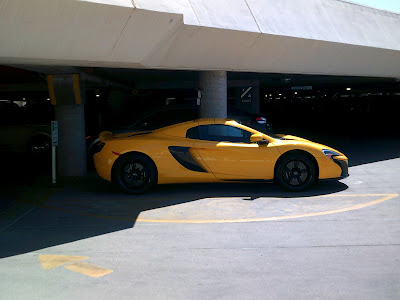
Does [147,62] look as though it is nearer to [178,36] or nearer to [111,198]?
[178,36]

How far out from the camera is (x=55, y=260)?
512cm

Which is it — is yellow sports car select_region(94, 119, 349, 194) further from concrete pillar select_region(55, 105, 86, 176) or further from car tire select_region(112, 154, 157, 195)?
concrete pillar select_region(55, 105, 86, 176)

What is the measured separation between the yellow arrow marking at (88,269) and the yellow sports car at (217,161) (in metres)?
3.66

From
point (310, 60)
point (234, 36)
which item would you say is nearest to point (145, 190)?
point (234, 36)

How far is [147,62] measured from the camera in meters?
9.43

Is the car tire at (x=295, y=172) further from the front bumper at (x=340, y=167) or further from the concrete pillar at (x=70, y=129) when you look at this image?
the concrete pillar at (x=70, y=129)

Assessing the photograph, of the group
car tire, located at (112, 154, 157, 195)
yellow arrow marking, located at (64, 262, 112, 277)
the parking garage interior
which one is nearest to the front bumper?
car tire, located at (112, 154, 157, 195)

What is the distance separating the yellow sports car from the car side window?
0.12 ft

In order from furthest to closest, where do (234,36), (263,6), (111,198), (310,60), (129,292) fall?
(310,60)
(263,6)
(234,36)
(111,198)
(129,292)

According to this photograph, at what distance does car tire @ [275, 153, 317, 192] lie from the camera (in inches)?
336

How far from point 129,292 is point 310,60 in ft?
33.0

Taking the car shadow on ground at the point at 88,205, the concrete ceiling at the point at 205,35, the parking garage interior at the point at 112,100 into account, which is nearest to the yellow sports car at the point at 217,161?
the car shadow on ground at the point at 88,205

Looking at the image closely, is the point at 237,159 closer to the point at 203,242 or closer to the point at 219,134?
the point at 219,134

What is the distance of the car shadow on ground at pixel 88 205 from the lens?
6.07m
